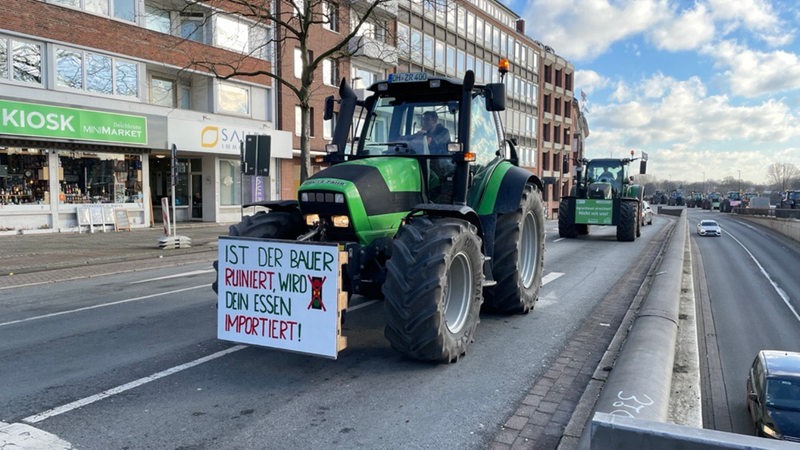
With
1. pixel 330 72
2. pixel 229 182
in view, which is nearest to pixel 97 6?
pixel 229 182

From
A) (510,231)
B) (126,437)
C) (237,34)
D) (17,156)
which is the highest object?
(237,34)

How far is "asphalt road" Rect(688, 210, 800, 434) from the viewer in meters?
8.49

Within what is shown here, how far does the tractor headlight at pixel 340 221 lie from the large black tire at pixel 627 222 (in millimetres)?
15857

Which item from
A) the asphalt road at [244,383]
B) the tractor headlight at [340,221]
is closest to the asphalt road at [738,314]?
the asphalt road at [244,383]

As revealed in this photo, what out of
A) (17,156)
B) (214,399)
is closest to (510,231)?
(214,399)

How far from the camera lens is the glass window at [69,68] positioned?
18717 mm

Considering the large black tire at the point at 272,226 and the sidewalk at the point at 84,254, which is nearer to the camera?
the large black tire at the point at 272,226

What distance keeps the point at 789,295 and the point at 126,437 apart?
78.0ft

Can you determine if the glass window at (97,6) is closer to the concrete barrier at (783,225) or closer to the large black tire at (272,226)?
the large black tire at (272,226)

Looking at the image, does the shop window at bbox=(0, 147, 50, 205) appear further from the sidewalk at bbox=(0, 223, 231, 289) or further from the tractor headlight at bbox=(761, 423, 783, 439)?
the tractor headlight at bbox=(761, 423, 783, 439)

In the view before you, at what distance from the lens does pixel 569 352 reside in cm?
553

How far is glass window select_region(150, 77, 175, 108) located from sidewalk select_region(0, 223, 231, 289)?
6445mm

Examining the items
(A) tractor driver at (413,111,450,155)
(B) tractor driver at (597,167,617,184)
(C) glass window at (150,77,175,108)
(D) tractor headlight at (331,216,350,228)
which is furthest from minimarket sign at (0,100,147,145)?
(B) tractor driver at (597,167,617,184)

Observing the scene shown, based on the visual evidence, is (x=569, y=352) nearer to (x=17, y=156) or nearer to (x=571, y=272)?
(x=571, y=272)
